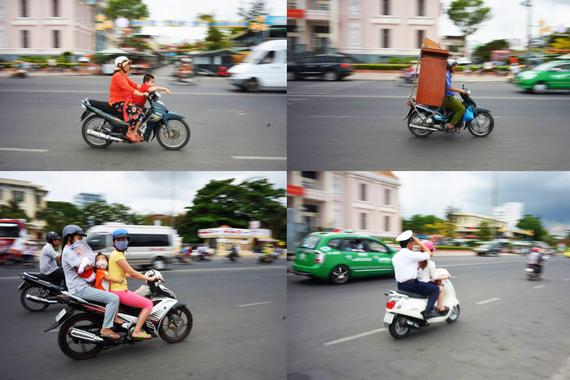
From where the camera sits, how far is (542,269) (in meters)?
5.82

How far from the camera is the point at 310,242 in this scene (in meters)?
6.08

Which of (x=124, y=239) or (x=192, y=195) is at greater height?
(x=192, y=195)

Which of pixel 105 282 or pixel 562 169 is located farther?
pixel 562 169

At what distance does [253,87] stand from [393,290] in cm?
338

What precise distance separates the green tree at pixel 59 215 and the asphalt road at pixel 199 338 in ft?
2.35

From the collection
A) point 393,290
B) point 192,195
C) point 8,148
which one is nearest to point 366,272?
point 393,290

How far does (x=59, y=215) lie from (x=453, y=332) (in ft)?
14.6

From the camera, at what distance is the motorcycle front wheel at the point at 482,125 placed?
20.2ft

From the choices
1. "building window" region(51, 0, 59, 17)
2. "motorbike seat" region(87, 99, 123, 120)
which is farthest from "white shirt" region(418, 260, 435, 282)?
"building window" region(51, 0, 59, 17)

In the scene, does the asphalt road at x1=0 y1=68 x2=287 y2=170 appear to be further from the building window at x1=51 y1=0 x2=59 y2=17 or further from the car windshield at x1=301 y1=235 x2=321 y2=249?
the car windshield at x1=301 y1=235 x2=321 y2=249

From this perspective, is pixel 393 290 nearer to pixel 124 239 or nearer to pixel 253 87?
pixel 124 239

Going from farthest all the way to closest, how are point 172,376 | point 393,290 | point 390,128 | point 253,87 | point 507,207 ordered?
point 253,87, point 390,128, point 507,207, point 393,290, point 172,376

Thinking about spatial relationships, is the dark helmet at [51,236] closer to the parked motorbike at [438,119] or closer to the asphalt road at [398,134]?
the asphalt road at [398,134]

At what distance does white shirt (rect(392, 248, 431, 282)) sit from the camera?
5090 mm
